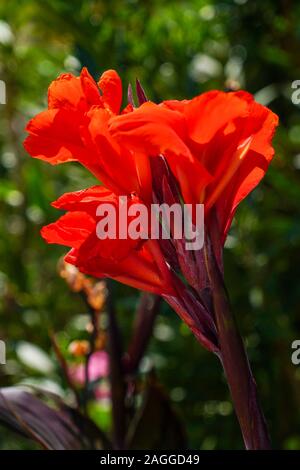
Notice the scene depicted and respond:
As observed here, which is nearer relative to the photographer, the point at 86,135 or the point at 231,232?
the point at 86,135

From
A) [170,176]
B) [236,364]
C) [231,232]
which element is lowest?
[236,364]

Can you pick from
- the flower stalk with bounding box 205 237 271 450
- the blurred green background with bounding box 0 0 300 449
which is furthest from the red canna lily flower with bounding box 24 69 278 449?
the blurred green background with bounding box 0 0 300 449

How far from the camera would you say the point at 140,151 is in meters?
0.46

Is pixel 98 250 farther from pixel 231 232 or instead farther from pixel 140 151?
pixel 231 232

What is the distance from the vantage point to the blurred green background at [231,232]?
1.10 meters

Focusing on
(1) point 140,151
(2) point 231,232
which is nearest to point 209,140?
(1) point 140,151

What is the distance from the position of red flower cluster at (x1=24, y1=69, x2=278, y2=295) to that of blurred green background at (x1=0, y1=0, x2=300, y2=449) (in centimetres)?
47

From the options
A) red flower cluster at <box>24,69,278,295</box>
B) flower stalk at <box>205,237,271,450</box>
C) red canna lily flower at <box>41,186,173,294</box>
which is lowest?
flower stalk at <box>205,237,271,450</box>

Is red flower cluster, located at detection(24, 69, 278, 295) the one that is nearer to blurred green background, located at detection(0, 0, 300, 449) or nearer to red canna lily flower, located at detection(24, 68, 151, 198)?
red canna lily flower, located at detection(24, 68, 151, 198)

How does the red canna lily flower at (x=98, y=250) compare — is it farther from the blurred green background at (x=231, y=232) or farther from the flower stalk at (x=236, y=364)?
the blurred green background at (x=231, y=232)

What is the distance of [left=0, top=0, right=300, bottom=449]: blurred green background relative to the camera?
3.60ft

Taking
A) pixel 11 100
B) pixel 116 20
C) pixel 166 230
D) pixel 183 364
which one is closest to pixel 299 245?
pixel 183 364

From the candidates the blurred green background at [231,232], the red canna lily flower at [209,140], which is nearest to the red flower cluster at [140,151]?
the red canna lily flower at [209,140]

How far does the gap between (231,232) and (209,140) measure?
699mm
